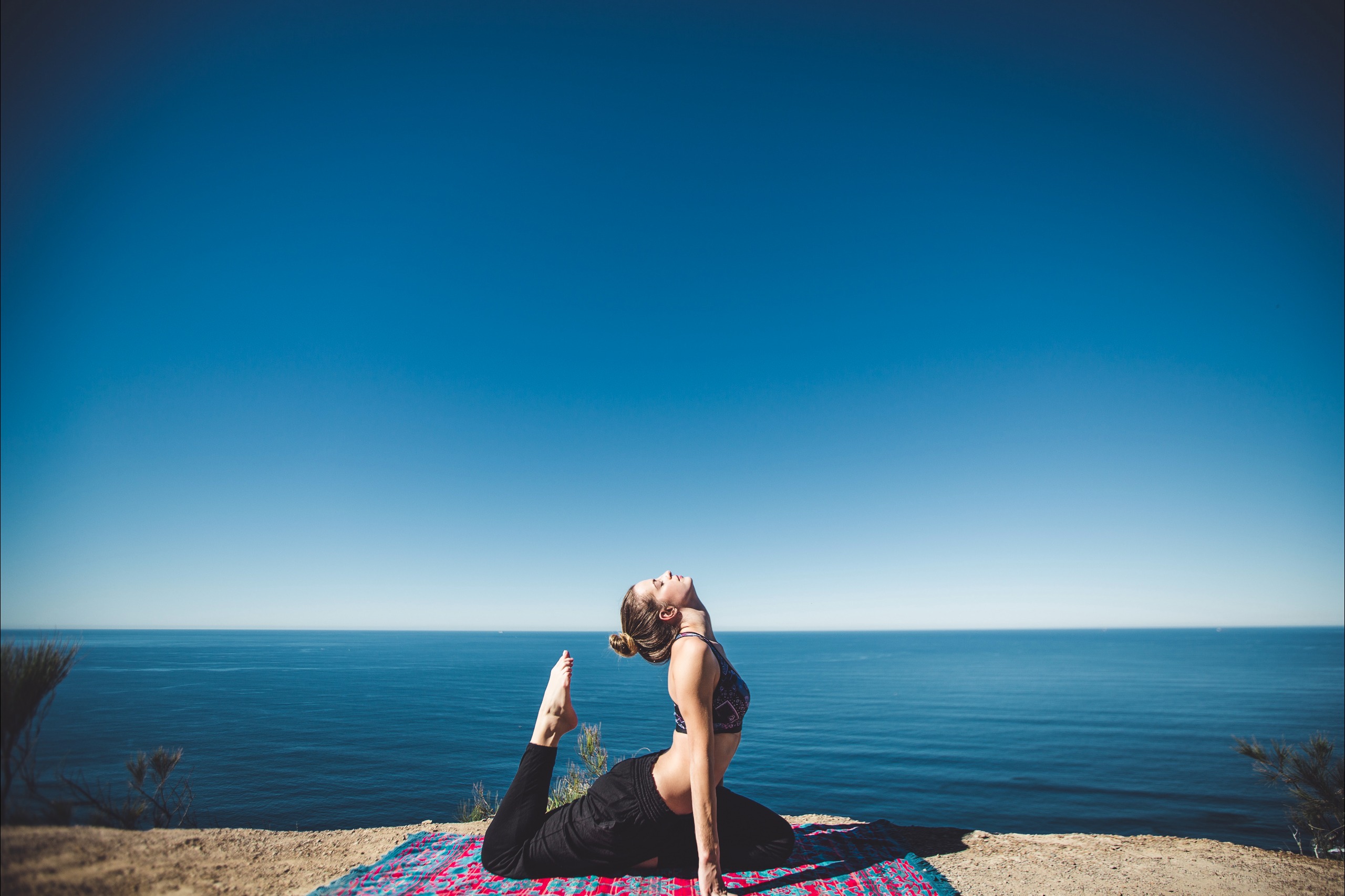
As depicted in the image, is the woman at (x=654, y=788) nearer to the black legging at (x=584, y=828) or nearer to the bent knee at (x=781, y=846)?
the black legging at (x=584, y=828)

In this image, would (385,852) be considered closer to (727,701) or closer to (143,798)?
(143,798)

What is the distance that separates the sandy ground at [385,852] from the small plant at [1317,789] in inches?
61.6

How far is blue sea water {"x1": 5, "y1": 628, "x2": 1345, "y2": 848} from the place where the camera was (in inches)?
723

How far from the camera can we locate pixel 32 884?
2426 millimetres

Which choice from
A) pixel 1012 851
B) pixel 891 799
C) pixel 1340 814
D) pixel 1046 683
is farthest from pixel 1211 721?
pixel 1012 851

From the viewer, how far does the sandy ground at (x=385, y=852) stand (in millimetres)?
2568

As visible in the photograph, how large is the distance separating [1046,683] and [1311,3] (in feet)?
240

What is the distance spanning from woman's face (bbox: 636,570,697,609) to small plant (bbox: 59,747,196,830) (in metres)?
2.82

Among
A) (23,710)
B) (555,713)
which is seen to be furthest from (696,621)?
(23,710)

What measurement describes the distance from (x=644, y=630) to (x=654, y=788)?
94 cm

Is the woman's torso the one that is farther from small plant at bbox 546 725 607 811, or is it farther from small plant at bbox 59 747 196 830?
small plant at bbox 546 725 607 811

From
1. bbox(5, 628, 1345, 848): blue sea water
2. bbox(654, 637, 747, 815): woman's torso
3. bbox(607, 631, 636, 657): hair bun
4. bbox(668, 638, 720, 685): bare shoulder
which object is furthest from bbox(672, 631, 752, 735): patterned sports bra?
bbox(5, 628, 1345, 848): blue sea water

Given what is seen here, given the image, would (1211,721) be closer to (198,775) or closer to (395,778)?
(395,778)

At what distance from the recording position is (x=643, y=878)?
380 cm
